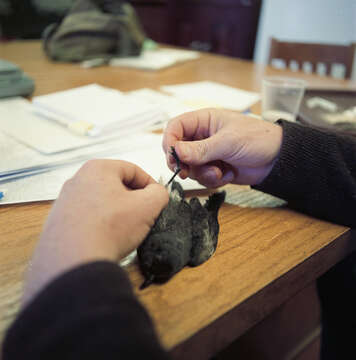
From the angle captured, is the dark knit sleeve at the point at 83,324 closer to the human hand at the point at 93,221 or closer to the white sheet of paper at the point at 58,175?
the human hand at the point at 93,221

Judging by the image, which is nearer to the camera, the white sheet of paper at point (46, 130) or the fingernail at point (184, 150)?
the fingernail at point (184, 150)

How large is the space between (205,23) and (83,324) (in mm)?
3401

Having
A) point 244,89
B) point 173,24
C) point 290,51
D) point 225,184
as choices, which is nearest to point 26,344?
point 225,184

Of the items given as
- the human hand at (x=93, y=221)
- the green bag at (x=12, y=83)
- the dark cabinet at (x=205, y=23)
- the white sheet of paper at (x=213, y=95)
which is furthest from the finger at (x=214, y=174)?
the dark cabinet at (x=205, y=23)

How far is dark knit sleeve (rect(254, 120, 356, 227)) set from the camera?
46 cm

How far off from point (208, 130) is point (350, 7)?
2.42m

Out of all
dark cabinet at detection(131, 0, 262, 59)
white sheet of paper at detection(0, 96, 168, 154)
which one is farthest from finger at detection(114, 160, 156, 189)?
dark cabinet at detection(131, 0, 262, 59)

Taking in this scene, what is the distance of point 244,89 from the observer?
1.12 m

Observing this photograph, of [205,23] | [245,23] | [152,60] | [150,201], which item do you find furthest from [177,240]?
[205,23]

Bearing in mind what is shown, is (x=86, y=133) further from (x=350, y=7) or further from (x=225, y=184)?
(x=350, y=7)

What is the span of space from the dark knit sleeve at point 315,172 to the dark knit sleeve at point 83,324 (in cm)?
30

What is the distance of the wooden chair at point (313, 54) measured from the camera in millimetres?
1381

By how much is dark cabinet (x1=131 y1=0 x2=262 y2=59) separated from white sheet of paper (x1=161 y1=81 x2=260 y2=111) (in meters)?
2.22

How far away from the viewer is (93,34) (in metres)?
1.33
